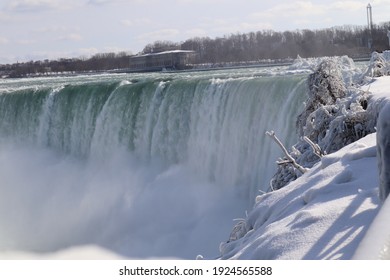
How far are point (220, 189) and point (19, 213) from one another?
6691 millimetres

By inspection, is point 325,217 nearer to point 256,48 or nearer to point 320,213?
point 320,213

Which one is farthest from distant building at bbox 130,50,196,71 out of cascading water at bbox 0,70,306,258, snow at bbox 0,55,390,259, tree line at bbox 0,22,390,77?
snow at bbox 0,55,390,259

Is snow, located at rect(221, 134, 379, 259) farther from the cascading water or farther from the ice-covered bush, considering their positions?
the cascading water

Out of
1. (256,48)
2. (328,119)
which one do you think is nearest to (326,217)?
(328,119)

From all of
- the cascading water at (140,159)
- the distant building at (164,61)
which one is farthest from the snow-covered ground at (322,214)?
the distant building at (164,61)

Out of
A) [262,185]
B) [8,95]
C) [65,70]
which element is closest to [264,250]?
[262,185]

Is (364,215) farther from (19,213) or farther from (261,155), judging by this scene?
(19,213)

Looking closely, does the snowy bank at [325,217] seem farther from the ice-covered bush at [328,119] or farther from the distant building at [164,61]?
the distant building at [164,61]

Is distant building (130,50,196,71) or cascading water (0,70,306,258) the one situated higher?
distant building (130,50,196,71)

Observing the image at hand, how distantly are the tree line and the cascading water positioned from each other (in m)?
17.9

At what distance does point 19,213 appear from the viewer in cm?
1966

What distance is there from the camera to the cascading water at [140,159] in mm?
14898

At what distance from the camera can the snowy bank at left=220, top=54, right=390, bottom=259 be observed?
3.54 m

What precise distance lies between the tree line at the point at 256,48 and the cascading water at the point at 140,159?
17922 millimetres
